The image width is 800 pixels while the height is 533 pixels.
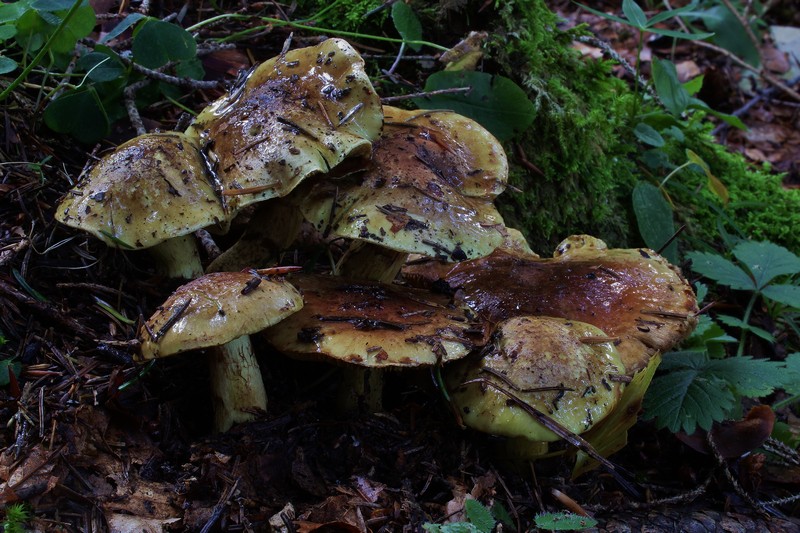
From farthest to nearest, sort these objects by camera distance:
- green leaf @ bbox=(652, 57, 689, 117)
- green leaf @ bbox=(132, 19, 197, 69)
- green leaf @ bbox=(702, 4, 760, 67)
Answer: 1. green leaf @ bbox=(702, 4, 760, 67)
2. green leaf @ bbox=(652, 57, 689, 117)
3. green leaf @ bbox=(132, 19, 197, 69)

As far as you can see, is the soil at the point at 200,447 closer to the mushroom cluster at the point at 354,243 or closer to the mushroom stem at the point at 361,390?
the mushroom stem at the point at 361,390

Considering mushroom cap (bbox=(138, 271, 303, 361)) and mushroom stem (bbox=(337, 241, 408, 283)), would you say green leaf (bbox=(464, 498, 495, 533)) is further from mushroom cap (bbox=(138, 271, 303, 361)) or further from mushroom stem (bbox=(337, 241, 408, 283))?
mushroom stem (bbox=(337, 241, 408, 283))

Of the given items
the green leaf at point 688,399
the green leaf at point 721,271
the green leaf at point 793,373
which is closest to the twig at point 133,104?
the green leaf at point 688,399

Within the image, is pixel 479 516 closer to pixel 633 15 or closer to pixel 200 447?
pixel 200 447

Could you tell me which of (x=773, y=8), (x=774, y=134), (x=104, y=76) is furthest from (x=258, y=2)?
(x=773, y=8)

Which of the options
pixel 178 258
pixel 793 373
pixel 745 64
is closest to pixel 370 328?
pixel 178 258

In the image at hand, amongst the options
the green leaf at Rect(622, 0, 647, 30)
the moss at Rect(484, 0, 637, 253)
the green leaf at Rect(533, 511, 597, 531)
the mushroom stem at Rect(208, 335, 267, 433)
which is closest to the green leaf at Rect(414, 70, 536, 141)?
the moss at Rect(484, 0, 637, 253)

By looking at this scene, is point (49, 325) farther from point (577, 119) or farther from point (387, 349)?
point (577, 119)
